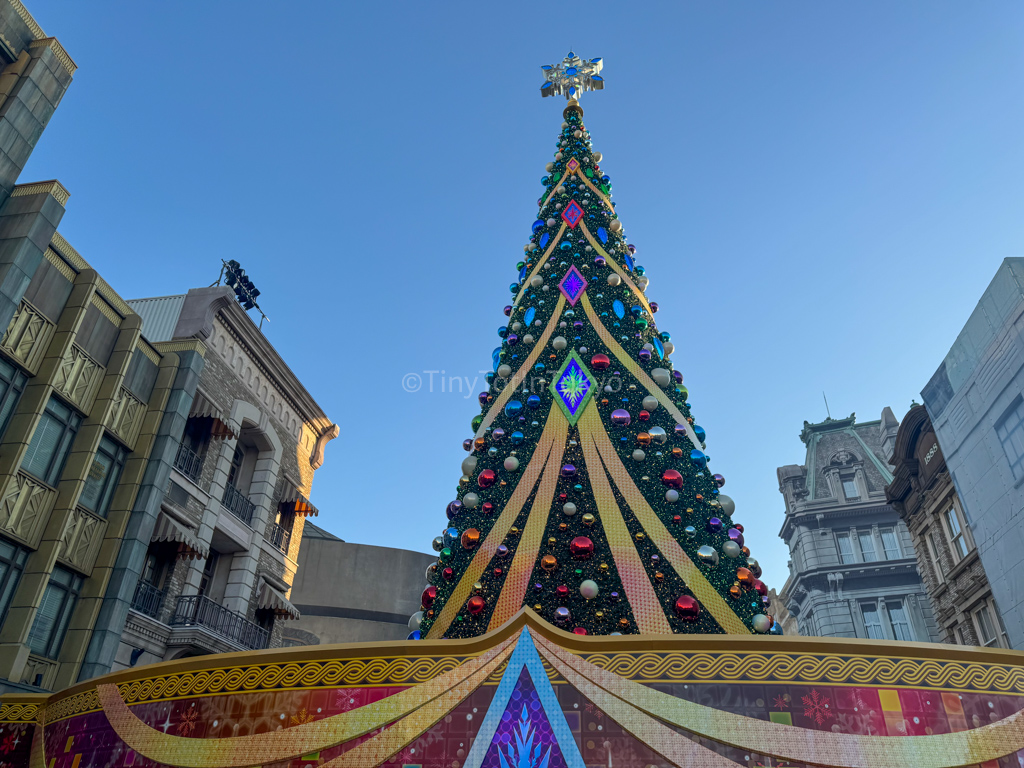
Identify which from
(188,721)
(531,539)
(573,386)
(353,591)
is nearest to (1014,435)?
(573,386)

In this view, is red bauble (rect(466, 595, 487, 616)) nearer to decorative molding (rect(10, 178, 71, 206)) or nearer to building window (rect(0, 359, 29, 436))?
building window (rect(0, 359, 29, 436))

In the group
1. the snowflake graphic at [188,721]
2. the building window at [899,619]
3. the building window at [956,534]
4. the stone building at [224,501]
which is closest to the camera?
the snowflake graphic at [188,721]

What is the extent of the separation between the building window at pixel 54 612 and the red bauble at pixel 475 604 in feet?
34.6

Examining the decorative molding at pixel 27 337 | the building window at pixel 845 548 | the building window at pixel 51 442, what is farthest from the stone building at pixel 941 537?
the decorative molding at pixel 27 337

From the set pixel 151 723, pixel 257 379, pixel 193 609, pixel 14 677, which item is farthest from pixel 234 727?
pixel 257 379

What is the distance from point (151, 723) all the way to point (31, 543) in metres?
9.66

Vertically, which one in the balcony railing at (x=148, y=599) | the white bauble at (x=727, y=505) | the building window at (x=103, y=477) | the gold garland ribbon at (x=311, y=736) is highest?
the building window at (x=103, y=477)

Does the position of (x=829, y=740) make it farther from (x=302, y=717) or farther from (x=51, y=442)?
(x=51, y=442)

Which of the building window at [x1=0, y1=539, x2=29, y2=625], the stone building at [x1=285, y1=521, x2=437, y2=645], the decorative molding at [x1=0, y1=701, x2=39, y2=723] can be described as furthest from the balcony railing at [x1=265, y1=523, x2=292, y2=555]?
the decorative molding at [x1=0, y1=701, x2=39, y2=723]

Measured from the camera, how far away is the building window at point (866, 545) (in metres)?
28.6

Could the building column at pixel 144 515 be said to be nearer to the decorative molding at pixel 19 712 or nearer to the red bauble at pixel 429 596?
the decorative molding at pixel 19 712

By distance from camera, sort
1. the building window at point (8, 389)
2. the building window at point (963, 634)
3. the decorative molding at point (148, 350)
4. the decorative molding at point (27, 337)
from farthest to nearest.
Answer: the building window at point (963, 634)
the decorative molding at point (148, 350)
the decorative molding at point (27, 337)
the building window at point (8, 389)

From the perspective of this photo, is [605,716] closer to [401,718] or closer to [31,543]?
[401,718]

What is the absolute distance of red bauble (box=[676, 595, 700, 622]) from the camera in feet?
18.5
